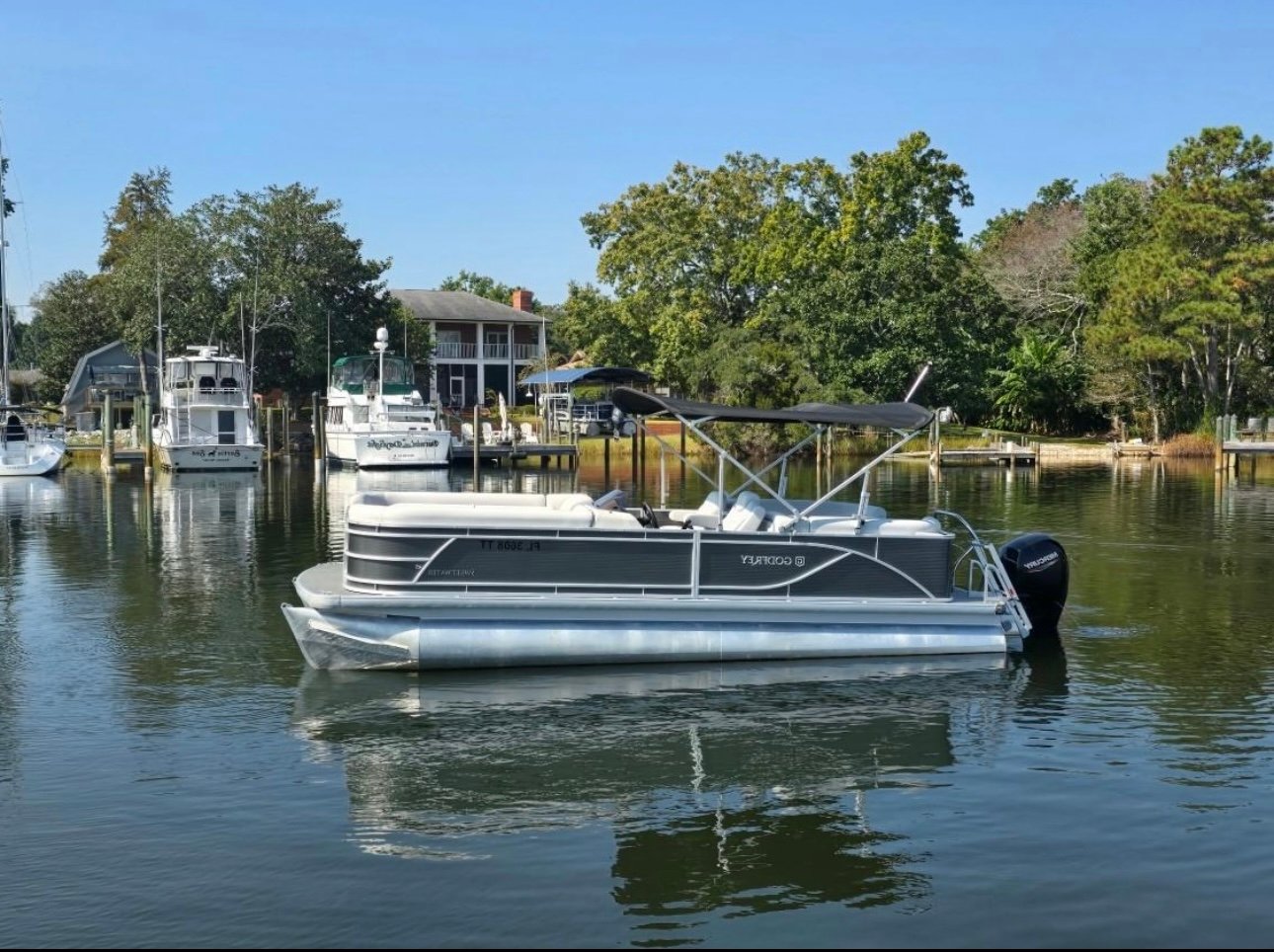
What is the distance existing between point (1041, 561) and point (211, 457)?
4106 cm

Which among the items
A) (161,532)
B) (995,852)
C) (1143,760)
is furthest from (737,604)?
(161,532)

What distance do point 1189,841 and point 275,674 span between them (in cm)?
958

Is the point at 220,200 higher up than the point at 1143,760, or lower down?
higher up

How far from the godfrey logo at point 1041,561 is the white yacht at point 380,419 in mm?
39864

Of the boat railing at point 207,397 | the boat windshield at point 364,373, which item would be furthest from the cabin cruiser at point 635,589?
the boat windshield at point 364,373

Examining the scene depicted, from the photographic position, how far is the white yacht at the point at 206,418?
51.7m

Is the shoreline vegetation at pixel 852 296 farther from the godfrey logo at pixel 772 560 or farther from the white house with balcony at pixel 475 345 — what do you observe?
the godfrey logo at pixel 772 560

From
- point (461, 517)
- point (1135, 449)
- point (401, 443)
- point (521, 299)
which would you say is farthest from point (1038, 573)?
point (521, 299)

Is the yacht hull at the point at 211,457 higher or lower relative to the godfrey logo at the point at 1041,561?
higher

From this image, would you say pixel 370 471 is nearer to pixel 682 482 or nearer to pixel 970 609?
pixel 682 482

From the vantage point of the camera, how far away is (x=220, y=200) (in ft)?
Answer: 221

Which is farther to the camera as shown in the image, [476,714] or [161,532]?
[161,532]

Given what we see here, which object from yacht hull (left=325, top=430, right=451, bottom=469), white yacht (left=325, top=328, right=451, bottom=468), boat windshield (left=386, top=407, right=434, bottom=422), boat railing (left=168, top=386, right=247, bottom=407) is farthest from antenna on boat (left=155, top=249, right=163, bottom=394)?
boat windshield (left=386, top=407, right=434, bottom=422)

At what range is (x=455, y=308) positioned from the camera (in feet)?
280
